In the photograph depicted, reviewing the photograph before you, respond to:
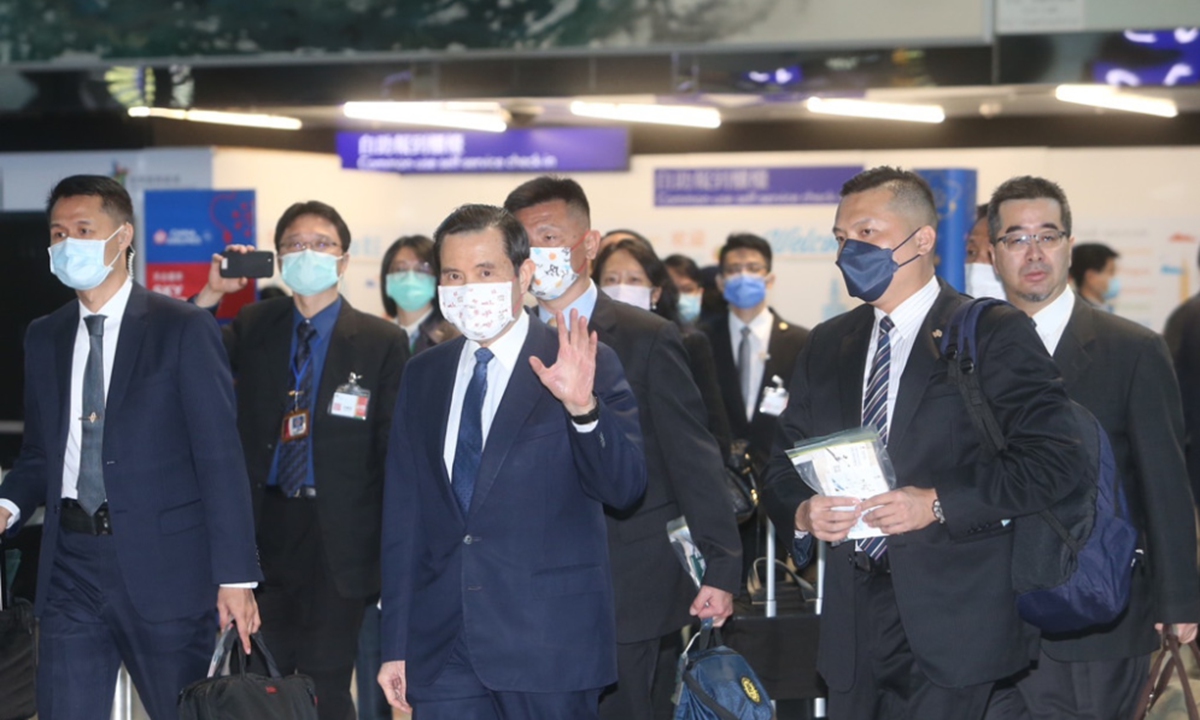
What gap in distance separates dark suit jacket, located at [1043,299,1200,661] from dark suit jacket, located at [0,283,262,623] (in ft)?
8.27

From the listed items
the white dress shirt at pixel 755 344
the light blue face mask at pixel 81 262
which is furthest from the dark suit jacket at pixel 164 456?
the white dress shirt at pixel 755 344

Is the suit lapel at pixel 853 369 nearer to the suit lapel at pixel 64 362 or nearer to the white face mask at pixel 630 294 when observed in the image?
the suit lapel at pixel 64 362

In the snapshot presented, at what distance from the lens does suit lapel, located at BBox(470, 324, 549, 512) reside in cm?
366

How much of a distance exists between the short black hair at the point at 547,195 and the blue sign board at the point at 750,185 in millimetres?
9429

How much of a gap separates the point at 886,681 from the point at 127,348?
239 cm

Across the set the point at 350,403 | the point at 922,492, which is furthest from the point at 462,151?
the point at 922,492

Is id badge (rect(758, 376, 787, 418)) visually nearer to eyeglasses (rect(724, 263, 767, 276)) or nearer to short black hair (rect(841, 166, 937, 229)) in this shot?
eyeglasses (rect(724, 263, 767, 276))

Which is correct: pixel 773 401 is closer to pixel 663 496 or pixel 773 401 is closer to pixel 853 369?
pixel 663 496

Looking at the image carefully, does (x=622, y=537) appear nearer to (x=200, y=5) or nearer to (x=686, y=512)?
(x=686, y=512)

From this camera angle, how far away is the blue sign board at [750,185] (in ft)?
47.1

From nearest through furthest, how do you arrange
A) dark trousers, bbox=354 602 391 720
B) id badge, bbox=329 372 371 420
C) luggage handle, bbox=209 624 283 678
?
luggage handle, bbox=209 624 283 678, id badge, bbox=329 372 371 420, dark trousers, bbox=354 602 391 720

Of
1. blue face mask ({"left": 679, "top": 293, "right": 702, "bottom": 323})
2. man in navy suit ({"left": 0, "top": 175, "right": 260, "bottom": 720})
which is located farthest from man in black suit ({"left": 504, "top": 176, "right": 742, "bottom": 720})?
blue face mask ({"left": 679, "top": 293, "right": 702, "bottom": 323})

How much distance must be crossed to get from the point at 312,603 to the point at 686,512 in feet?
5.62

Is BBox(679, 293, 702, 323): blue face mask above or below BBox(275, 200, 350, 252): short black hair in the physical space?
below
